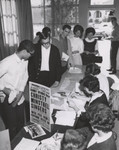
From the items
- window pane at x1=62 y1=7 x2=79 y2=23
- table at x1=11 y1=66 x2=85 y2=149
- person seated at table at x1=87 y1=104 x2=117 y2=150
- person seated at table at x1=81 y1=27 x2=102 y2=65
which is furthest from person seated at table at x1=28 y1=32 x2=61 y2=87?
window pane at x1=62 y1=7 x2=79 y2=23

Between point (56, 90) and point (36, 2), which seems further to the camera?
point (36, 2)

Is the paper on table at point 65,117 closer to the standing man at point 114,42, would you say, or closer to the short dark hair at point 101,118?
the short dark hair at point 101,118

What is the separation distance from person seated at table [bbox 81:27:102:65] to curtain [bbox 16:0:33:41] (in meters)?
1.67

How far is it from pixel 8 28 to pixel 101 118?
399cm

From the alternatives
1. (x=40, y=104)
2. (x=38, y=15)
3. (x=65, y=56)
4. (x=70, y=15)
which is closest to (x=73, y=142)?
(x=40, y=104)

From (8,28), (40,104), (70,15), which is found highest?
(70,15)

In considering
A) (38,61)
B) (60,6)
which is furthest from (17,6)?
(38,61)

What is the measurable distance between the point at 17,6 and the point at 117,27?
278cm

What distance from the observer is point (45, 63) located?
11.1 feet

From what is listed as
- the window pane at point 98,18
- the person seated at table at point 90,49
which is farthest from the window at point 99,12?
the person seated at table at point 90,49

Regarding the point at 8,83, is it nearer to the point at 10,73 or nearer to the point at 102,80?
the point at 10,73

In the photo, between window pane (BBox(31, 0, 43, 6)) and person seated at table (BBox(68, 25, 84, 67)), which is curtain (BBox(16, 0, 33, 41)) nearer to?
window pane (BBox(31, 0, 43, 6))

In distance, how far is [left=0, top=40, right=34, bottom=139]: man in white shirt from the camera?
2.61m

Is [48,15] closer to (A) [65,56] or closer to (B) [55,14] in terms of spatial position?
(B) [55,14]
